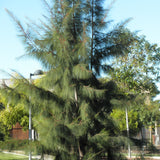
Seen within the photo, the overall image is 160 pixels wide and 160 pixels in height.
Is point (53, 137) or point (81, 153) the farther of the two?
point (81, 153)

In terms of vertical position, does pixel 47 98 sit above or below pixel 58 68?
below

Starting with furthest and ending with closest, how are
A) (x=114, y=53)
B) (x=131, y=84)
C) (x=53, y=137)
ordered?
(x=131, y=84), (x=114, y=53), (x=53, y=137)

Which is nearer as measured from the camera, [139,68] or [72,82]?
[72,82]

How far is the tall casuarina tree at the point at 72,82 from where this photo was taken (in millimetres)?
4742

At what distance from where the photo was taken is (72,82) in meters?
5.07

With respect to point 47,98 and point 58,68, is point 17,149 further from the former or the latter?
point 58,68

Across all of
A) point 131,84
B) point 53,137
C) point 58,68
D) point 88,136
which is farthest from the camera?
point 131,84

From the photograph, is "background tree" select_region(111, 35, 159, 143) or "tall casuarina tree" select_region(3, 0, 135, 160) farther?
"background tree" select_region(111, 35, 159, 143)

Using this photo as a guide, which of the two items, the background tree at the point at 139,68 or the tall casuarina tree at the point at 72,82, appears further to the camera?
the background tree at the point at 139,68

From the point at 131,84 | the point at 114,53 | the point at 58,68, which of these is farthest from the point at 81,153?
the point at 131,84

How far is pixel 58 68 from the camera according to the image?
5.15 metres

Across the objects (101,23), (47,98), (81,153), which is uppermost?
(101,23)

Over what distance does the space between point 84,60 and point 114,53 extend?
2.79ft

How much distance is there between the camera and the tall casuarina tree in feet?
15.6
